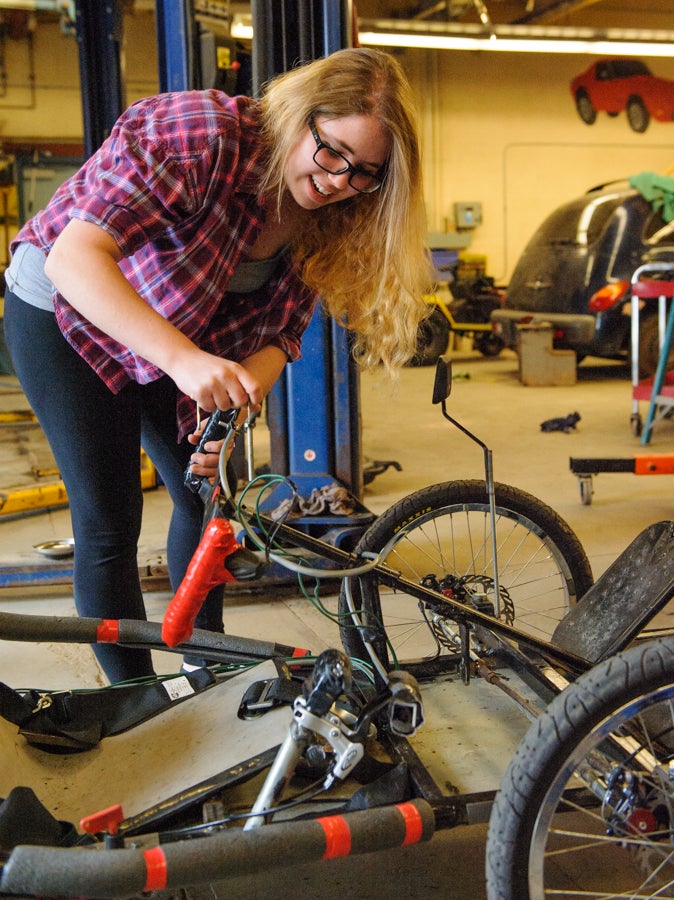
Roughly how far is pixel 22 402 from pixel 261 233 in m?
6.77

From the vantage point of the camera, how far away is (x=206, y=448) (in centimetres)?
171

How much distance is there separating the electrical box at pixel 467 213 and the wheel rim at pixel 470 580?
918 centimetres

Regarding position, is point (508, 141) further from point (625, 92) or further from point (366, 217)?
point (366, 217)

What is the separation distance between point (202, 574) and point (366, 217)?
74 cm

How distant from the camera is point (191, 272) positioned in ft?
5.96

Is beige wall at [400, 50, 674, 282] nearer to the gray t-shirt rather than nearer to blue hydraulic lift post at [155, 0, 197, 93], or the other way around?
blue hydraulic lift post at [155, 0, 197, 93]

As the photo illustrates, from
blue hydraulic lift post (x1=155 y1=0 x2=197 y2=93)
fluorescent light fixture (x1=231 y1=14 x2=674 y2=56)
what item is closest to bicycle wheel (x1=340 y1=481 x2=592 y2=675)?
blue hydraulic lift post (x1=155 y1=0 x2=197 y2=93)

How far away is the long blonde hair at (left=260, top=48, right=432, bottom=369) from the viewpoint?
5.32ft

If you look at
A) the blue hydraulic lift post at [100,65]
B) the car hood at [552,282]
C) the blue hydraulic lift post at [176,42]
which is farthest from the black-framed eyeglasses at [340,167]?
the car hood at [552,282]

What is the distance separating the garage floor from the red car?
214 inches

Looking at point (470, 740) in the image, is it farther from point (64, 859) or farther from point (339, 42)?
point (339, 42)

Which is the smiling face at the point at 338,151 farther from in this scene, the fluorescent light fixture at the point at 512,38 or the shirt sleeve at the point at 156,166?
the fluorescent light fixture at the point at 512,38

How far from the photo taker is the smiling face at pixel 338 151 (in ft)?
5.28

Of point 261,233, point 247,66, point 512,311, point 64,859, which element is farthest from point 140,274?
point 512,311
